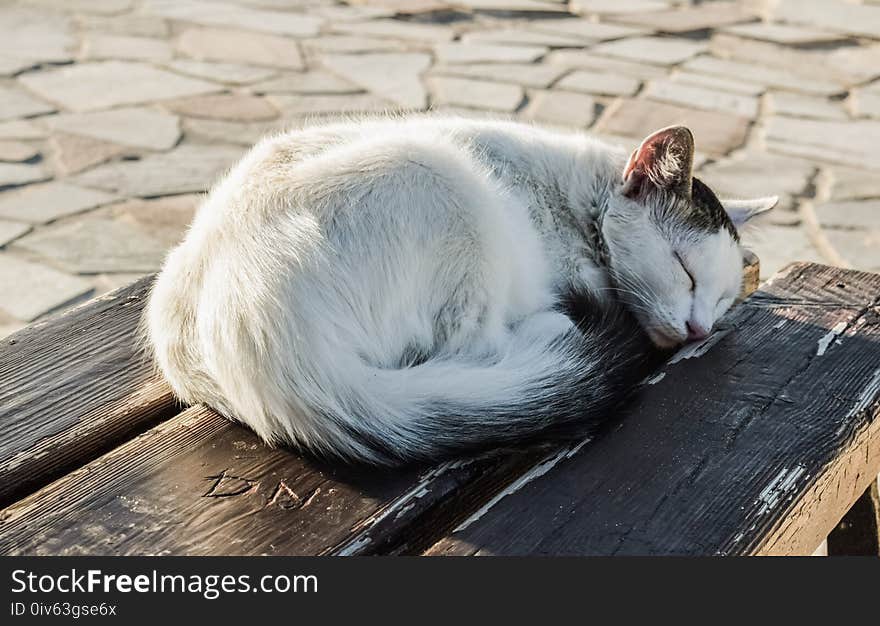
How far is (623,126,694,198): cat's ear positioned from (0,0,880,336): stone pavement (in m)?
1.41

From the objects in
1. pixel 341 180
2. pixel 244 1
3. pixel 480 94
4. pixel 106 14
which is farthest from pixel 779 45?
pixel 341 180

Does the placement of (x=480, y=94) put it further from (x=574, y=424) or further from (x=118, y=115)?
(x=574, y=424)

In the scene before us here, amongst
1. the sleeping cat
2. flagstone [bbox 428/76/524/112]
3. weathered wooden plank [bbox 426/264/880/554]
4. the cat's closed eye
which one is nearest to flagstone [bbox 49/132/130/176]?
flagstone [bbox 428/76/524/112]

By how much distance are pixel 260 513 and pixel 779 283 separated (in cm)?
125

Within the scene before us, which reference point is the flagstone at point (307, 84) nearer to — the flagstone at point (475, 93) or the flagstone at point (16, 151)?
the flagstone at point (475, 93)

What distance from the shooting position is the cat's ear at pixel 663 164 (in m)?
2.23

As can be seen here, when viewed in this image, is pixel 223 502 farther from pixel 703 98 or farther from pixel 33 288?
pixel 703 98

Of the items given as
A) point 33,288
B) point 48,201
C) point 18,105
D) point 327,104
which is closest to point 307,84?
point 327,104

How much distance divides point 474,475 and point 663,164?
993 mm

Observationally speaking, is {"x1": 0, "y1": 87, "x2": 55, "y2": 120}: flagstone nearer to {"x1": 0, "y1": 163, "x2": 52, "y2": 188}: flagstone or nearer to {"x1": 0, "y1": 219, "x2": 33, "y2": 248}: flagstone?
{"x1": 0, "y1": 163, "x2": 52, "y2": 188}: flagstone

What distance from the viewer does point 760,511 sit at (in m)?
1.50

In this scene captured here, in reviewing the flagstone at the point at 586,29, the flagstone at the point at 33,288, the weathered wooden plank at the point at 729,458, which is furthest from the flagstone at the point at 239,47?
the weathered wooden plank at the point at 729,458

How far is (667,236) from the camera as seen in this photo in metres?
2.30

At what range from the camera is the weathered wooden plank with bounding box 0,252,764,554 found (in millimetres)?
1438
